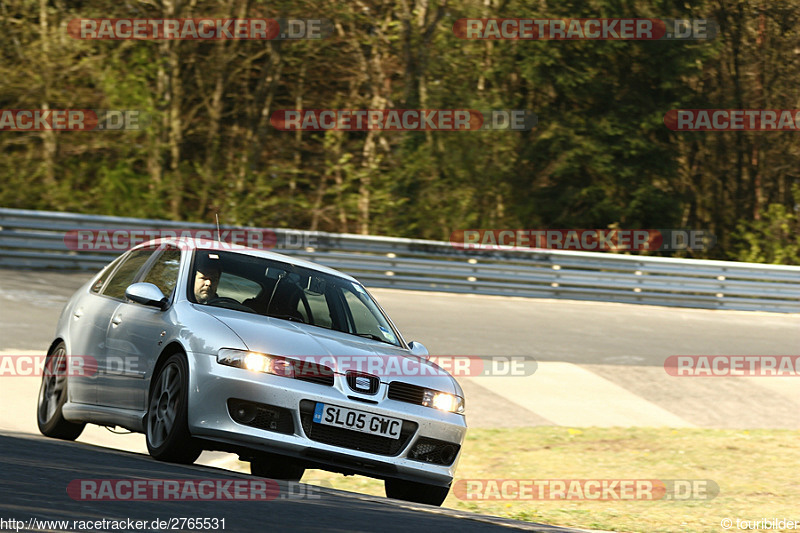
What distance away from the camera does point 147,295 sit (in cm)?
716

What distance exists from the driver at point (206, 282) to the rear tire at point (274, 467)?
42.3 inches

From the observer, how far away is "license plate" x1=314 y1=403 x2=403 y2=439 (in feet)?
21.4

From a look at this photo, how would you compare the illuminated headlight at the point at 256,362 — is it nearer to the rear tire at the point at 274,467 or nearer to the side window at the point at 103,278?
the rear tire at the point at 274,467

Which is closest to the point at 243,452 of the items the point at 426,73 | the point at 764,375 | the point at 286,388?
the point at 286,388

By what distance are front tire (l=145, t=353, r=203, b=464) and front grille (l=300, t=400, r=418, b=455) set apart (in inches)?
26.1

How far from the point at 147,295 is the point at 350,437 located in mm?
1623

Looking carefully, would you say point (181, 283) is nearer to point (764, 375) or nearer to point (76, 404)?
point (76, 404)

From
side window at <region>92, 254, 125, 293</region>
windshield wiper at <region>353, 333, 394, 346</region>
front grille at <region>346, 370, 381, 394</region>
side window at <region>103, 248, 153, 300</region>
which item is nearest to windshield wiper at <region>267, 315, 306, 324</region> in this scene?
windshield wiper at <region>353, 333, 394, 346</region>

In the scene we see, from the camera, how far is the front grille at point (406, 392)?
6767 millimetres

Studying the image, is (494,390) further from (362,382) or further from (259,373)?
(259,373)

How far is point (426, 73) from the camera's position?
26.2 metres

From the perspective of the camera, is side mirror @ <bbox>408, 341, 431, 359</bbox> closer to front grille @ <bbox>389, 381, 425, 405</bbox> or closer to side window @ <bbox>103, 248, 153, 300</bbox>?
front grille @ <bbox>389, 381, 425, 405</bbox>

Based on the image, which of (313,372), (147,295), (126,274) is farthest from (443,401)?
(126,274)

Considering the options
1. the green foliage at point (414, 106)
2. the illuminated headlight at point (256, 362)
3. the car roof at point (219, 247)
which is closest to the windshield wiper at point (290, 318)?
the car roof at point (219, 247)
